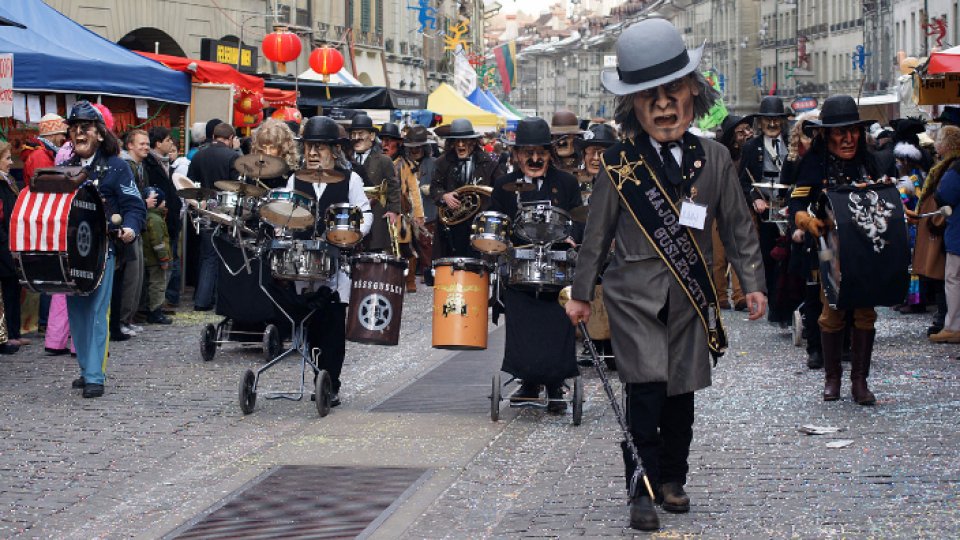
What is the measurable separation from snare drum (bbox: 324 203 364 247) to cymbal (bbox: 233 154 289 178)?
49 cm

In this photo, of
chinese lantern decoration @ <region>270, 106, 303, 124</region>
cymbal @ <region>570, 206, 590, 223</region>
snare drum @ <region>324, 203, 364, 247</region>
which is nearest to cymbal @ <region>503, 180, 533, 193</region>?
cymbal @ <region>570, 206, 590, 223</region>

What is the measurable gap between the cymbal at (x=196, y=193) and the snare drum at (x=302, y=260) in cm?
129

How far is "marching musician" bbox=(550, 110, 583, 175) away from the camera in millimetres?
16391

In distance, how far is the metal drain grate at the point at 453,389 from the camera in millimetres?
11344

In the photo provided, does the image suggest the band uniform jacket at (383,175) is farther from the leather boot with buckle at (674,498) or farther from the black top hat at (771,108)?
the leather boot with buckle at (674,498)

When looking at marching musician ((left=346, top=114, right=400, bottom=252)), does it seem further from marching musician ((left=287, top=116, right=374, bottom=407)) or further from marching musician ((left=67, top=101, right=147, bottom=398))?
marching musician ((left=287, top=116, right=374, bottom=407))

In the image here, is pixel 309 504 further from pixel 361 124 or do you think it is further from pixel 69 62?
pixel 361 124

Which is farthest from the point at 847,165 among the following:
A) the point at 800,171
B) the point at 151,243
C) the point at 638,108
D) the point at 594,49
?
the point at 594,49

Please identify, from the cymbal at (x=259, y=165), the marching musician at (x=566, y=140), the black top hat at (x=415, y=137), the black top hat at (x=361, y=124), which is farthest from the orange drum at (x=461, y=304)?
the black top hat at (x=415, y=137)

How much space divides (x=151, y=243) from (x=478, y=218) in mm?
6771

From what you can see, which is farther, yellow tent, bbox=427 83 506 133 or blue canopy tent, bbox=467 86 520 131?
blue canopy tent, bbox=467 86 520 131

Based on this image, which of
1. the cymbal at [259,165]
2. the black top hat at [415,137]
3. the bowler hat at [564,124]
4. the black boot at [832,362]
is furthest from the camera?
the black top hat at [415,137]

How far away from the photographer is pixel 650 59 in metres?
7.40

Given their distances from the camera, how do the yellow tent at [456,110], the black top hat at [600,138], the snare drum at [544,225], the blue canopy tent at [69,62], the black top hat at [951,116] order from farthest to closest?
the yellow tent at [456,110]
the black top hat at [951,116]
the blue canopy tent at [69,62]
the black top hat at [600,138]
the snare drum at [544,225]
